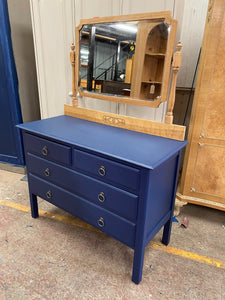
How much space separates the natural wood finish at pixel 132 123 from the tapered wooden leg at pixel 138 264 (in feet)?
2.58

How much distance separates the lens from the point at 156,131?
65.9 inches

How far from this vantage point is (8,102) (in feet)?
8.79

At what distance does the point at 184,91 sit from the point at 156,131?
0.99m

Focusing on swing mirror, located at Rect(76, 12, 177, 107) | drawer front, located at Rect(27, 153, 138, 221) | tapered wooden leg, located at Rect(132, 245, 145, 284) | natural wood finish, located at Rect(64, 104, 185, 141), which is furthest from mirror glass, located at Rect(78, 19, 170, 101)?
tapered wooden leg, located at Rect(132, 245, 145, 284)

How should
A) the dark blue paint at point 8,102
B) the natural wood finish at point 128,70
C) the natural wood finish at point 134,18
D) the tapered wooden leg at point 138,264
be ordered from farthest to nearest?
the dark blue paint at point 8,102 < the natural wood finish at point 128,70 < the natural wood finish at point 134,18 < the tapered wooden leg at point 138,264

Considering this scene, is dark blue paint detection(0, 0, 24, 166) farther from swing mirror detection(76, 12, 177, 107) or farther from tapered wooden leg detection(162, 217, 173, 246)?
tapered wooden leg detection(162, 217, 173, 246)

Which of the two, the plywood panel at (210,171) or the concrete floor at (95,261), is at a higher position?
the plywood panel at (210,171)

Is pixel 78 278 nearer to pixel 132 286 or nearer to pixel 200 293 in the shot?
pixel 132 286

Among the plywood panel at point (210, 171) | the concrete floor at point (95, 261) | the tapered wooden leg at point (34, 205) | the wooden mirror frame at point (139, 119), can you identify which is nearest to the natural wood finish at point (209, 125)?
the plywood panel at point (210, 171)

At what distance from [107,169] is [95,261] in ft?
2.56

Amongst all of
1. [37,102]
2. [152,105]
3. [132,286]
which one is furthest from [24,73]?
[132,286]

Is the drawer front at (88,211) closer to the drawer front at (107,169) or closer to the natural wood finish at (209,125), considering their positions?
the drawer front at (107,169)

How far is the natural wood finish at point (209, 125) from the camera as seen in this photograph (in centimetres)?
159

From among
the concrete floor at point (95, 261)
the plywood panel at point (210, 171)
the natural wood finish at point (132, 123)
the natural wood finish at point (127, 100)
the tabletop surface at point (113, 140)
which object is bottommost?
the concrete floor at point (95, 261)
